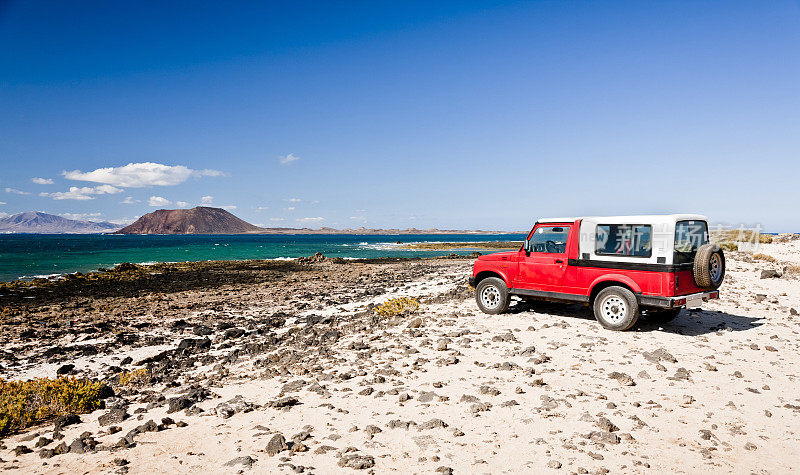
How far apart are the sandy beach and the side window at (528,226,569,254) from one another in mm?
2083

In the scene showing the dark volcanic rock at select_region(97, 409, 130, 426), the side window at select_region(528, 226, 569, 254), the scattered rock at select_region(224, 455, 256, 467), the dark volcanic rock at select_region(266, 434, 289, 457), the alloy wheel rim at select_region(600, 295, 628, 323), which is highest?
the side window at select_region(528, 226, 569, 254)

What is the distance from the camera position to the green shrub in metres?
6.97

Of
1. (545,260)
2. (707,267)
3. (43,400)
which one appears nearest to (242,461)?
(43,400)

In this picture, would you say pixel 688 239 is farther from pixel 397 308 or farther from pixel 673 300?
pixel 397 308

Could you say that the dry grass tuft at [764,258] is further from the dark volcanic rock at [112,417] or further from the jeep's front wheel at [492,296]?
the dark volcanic rock at [112,417]

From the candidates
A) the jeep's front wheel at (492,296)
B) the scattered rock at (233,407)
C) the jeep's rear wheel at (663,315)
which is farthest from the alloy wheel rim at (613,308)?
the scattered rock at (233,407)

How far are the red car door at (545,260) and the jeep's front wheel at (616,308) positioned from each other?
2.79ft

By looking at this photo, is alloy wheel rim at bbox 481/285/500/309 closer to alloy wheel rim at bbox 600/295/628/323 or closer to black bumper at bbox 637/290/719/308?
alloy wheel rim at bbox 600/295/628/323

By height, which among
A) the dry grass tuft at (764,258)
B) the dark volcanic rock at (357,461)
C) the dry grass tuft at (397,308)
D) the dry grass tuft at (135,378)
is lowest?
the dry grass tuft at (135,378)

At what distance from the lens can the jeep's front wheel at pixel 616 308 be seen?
9938 mm

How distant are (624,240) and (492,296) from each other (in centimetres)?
422

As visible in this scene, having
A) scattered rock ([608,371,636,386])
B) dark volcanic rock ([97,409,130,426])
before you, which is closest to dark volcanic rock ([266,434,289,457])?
dark volcanic rock ([97,409,130,426])

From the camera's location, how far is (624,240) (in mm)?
10023

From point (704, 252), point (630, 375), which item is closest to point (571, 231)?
point (704, 252)
